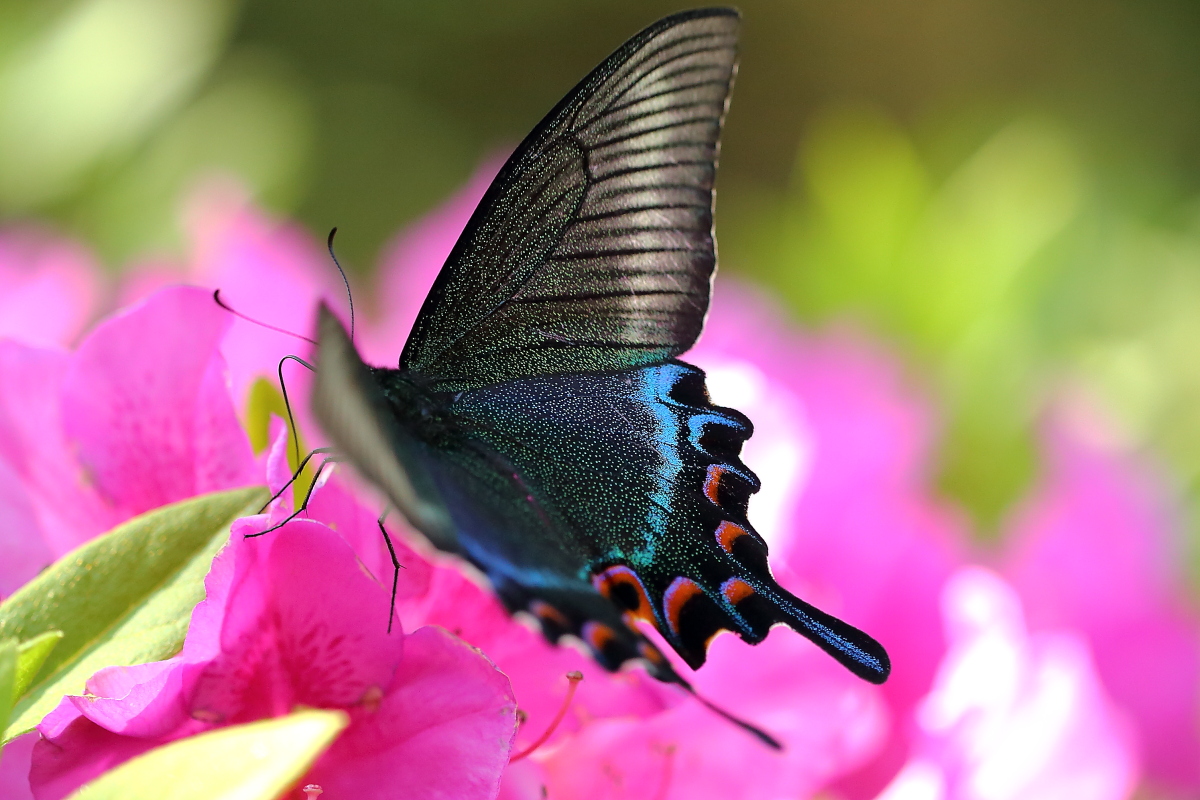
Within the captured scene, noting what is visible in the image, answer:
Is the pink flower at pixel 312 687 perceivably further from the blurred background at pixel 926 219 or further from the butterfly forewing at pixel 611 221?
the blurred background at pixel 926 219

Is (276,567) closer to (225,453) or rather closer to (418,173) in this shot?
(225,453)

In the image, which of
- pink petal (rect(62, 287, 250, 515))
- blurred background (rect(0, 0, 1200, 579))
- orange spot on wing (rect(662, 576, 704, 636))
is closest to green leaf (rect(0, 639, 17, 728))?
pink petal (rect(62, 287, 250, 515))

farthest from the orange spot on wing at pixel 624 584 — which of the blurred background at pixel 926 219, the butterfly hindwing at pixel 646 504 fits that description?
the blurred background at pixel 926 219

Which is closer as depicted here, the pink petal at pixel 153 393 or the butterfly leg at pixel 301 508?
the butterfly leg at pixel 301 508

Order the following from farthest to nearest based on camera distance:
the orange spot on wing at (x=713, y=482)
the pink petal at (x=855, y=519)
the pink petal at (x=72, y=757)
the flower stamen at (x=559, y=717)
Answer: the pink petal at (x=855, y=519), the orange spot on wing at (x=713, y=482), the flower stamen at (x=559, y=717), the pink petal at (x=72, y=757)

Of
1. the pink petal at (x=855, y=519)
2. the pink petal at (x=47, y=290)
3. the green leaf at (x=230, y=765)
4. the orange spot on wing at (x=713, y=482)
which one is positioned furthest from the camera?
the pink petal at (x=47, y=290)

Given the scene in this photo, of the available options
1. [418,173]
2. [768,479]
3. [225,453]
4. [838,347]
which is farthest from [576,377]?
[418,173]

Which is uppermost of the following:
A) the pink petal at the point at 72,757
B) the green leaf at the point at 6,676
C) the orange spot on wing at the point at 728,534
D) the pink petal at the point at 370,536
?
the orange spot on wing at the point at 728,534

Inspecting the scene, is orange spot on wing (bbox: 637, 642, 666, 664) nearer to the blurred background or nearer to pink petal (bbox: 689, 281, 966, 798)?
pink petal (bbox: 689, 281, 966, 798)
